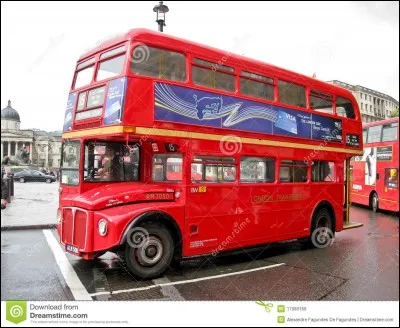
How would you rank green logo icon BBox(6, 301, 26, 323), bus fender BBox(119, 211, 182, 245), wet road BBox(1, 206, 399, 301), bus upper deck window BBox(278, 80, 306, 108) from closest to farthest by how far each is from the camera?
green logo icon BBox(6, 301, 26, 323), wet road BBox(1, 206, 399, 301), bus fender BBox(119, 211, 182, 245), bus upper deck window BBox(278, 80, 306, 108)

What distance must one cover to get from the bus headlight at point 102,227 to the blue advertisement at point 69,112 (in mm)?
2163

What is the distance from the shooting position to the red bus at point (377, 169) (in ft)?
46.9

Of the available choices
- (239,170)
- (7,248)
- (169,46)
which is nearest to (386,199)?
(239,170)

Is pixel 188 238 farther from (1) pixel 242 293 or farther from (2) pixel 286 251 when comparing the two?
(2) pixel 286 251

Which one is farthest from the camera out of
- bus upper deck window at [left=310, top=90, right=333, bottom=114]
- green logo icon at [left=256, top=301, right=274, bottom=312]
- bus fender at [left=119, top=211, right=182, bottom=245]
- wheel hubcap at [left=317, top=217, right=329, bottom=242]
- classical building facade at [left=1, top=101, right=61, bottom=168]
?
wheel hubcap at [left=317, top=217, right=329, bottom=242]

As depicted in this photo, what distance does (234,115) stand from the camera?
24.6ft

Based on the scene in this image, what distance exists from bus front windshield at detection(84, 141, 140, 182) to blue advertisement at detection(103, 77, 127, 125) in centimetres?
81

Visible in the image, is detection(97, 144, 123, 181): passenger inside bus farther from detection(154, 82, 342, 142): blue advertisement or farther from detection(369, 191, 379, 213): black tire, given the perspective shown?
detection(369, 191, 379, 213): black tire

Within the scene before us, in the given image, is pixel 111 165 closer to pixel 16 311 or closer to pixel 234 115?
pixel 234 115

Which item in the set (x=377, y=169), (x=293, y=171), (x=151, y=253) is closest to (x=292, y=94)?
(x=293, y=171)

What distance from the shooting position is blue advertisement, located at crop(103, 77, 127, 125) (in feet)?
20.0

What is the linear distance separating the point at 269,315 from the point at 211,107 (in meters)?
4.00

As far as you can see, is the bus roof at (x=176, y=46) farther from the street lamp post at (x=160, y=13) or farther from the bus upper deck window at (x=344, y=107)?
the bus upper deck window at (x=344, y=107)

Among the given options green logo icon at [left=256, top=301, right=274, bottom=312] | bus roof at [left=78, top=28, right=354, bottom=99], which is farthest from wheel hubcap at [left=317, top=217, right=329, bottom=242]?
green logo icon at [left=256, top=301, right=274, bottom=312]
